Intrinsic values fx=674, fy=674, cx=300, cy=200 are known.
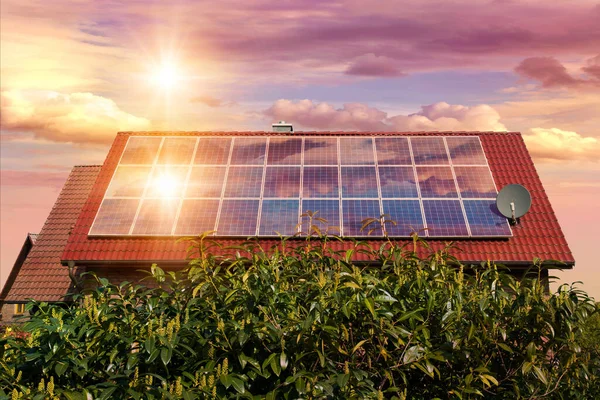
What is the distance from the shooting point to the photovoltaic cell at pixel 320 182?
20.3 m

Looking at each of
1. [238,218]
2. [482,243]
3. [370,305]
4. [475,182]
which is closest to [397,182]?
[475,182]

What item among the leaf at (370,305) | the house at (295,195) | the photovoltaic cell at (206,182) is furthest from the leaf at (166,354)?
the photovoltaic cell at (206,182)

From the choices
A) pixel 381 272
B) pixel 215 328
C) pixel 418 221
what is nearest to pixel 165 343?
pixel 215 328

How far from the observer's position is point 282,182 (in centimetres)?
2081

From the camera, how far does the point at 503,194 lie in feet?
64.9

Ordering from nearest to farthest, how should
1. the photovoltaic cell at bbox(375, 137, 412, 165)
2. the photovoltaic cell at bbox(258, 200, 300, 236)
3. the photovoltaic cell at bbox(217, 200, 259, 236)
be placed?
1. the photovoltaic cell at bbox(258, 200, 300, 236)
2. the photovoltaic cell at bbox(217, 200, 259, 236)
3. the photovoltaic cell at bbox(375, 137, 412, 165)

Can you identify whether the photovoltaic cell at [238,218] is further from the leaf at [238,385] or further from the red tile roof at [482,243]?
the leaf at [238,385]

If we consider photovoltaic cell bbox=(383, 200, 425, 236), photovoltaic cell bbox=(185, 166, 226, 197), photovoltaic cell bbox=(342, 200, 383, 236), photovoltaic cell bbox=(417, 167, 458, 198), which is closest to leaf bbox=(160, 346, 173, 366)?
photovoltaic cell bbox=(342, 200, 383, 236)

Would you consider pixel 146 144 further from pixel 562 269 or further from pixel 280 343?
pixel 280 343

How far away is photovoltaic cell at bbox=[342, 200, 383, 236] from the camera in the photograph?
18.8 meters

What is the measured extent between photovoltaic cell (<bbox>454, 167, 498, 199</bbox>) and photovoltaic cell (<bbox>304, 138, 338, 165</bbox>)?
401cm

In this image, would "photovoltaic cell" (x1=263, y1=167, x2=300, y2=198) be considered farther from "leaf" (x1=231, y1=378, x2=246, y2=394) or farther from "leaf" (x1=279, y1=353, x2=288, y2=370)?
"leaf" (x1=231, y1=378, x2=246, y2=394)

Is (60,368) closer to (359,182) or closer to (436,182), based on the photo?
(359,182)

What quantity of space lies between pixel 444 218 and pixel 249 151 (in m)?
6.96
